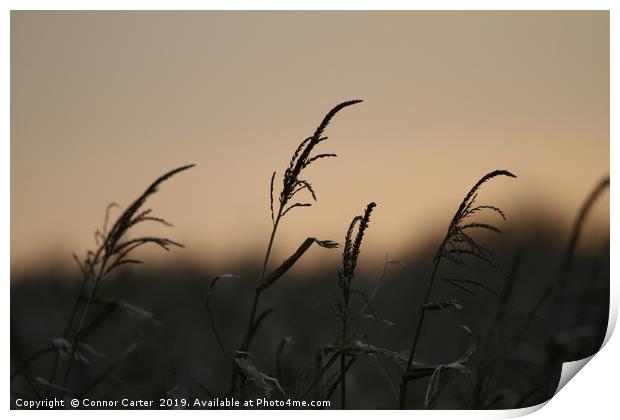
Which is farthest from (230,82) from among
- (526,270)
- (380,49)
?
(526,270)

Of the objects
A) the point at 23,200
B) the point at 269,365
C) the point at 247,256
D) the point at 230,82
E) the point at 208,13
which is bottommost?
the point at 269,365

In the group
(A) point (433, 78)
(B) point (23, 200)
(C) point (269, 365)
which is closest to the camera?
(B) point (23, 200)

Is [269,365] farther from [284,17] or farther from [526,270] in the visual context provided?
[284,17]

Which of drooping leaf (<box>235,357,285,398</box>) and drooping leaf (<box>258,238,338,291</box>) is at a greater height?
drooping leaf (<box>258,238,338,291</box>)

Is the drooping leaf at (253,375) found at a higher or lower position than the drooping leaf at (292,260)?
lower

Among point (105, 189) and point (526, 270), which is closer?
point (105, 189)

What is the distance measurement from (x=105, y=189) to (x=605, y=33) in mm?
1852

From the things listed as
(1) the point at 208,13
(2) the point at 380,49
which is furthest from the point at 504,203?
(1) the point at 208,13

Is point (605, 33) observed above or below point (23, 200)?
above

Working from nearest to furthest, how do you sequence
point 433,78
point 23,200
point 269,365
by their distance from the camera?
point 23,200 < point 433,78 < point 269,365

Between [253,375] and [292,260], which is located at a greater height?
[292,260]

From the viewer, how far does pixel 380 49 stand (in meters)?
3.11

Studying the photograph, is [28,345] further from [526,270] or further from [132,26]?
[526,270]

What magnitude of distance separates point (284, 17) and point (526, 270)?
1.62m
